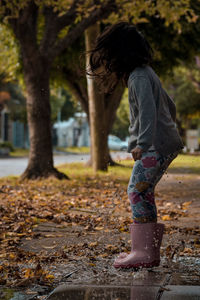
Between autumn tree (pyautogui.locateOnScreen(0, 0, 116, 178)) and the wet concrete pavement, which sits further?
autumn tree (pyautogui.locateOnScreen(0, 0, 116, 178))

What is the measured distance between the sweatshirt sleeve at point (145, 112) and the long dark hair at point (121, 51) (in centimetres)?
19

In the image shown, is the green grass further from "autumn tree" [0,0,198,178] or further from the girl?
the girl

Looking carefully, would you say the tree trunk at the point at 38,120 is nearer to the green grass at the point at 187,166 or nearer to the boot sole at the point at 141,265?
the green grass at the point at 187,166

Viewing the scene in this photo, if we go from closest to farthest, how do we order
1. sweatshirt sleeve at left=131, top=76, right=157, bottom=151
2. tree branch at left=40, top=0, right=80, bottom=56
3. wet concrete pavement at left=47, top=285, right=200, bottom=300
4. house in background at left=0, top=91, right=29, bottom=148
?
1. wet concrete pavement at left=47, top=285, right=200, bottom=300
2. sweatshirt sleeve at left=131, top=76, right=157, bottom=151
3. tree branch at left=40, top=0, right=80, bottom=56
4. house in background at left=0, top=91, right=29, bottom=148

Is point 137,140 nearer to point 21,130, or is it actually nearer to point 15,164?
point 15,164

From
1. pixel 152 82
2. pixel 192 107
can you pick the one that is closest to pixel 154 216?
pixel 152 82

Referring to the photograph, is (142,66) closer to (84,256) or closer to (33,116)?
(84,256)

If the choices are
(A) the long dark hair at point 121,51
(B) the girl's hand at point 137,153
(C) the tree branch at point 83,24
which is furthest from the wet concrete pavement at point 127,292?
(C) the tree branch at point 83,24

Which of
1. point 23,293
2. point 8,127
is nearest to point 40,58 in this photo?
point 23,293

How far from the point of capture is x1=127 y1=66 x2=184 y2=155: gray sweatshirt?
394 cm

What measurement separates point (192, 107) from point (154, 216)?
37.0 metres

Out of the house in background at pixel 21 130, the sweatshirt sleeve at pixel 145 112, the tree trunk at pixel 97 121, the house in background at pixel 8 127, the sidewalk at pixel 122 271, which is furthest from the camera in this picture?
the house in background at pixel 21 130

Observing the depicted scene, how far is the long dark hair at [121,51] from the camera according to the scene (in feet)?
13.5

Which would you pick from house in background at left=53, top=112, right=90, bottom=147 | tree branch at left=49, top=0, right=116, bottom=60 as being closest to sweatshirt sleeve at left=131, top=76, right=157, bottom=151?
tree branch at left=49, top=0, right=116, bottom=60
